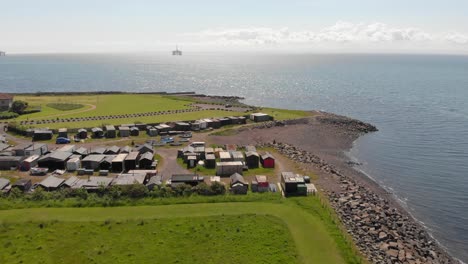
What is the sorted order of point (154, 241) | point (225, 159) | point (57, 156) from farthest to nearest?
point (225, 159)
point (57, 156)
point (154, 241)

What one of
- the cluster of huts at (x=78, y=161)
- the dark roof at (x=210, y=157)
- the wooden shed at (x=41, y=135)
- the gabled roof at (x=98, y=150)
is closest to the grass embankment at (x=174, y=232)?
the cluster of huts at (x=78, y=161)

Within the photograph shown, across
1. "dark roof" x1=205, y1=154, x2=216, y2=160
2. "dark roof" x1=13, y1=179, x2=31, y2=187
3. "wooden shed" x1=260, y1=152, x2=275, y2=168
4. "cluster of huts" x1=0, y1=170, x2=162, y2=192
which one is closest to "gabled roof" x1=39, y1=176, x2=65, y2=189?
"cluster of huts" x1=0, y1=170, x2=162, y2=192

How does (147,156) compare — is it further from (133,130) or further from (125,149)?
(133,130)

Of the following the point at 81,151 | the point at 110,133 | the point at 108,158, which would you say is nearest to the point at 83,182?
the point at 108,158

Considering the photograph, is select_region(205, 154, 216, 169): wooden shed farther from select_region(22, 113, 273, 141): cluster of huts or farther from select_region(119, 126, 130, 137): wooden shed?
select_region(119, 126, 130, 137): wooden shed

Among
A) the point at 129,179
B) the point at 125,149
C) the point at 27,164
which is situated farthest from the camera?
the point at 125,149

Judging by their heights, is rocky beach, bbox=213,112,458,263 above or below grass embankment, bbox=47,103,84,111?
below

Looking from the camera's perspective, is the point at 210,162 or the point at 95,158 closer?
the point at 95,158

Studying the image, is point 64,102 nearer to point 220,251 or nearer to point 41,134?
point 41,134
